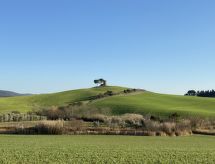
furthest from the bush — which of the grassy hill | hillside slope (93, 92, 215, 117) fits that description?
the grassy hill

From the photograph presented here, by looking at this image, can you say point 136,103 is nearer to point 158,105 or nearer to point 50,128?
point 158,105

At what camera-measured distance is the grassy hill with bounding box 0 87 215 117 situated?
8281cm

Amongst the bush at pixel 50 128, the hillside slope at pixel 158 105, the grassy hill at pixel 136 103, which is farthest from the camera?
the grassy hill at pixel 136 103

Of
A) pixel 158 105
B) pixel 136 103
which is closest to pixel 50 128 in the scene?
pixel 136 103

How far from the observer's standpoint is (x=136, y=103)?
313ft

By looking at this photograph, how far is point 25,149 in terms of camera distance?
28.3 m

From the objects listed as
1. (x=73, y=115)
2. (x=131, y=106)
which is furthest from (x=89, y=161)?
(x=131, y=106)

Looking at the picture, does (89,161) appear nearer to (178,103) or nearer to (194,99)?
(178,103)

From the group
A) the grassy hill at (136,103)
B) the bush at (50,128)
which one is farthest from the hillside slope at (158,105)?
the bush at (50,128)

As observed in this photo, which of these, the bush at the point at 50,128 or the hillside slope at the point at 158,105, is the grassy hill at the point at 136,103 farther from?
the bush at the point at 50,128

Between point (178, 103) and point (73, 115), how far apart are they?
4353 cm

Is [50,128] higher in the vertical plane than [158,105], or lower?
lower

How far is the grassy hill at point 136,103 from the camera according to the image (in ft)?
272

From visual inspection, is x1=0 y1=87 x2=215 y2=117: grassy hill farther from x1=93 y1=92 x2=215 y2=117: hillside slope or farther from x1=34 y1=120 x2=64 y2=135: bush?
x1=34 y1=120 x2=64 y2=135: bush
